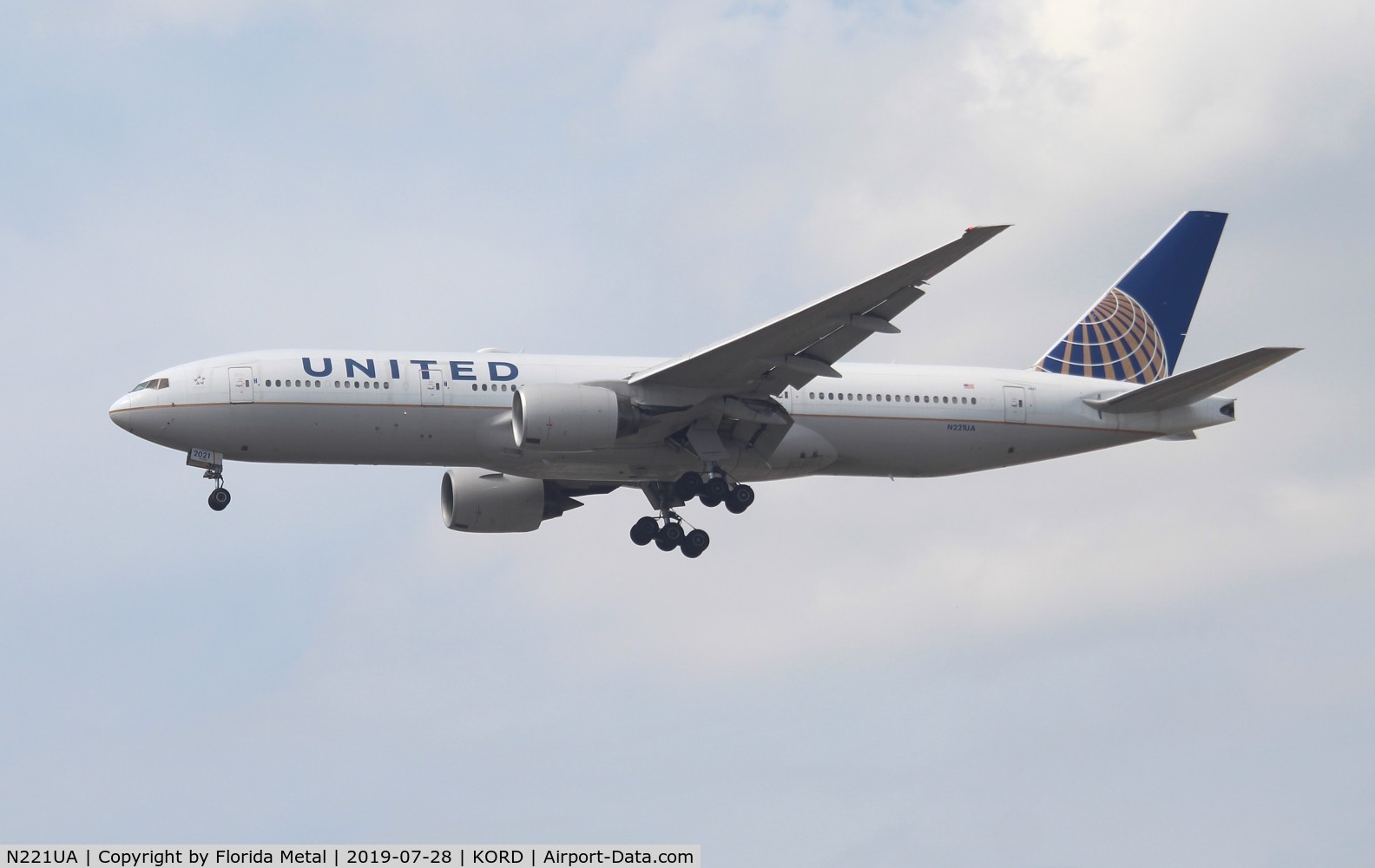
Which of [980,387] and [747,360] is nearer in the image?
[747,360]

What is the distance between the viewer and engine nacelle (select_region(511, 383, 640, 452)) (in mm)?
35500

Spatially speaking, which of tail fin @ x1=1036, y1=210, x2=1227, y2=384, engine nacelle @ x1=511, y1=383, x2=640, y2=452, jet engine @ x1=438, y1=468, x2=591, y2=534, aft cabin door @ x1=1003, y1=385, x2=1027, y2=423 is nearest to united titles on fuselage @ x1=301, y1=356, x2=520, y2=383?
engine nacelle @ x1=511, y1=383, x2=640, y2=452

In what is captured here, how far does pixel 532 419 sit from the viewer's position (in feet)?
116

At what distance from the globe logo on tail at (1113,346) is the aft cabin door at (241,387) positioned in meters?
18.5

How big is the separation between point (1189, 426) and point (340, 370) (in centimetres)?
1928

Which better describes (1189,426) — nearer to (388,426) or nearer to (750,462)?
(750,462)

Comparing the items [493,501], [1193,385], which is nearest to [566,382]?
[493,501]

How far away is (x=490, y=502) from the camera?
1677 inches

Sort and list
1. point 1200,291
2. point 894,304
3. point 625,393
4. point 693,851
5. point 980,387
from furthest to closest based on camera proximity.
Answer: point 1200,291, point 980,387, point 625,393, point 894,304, point 693,851

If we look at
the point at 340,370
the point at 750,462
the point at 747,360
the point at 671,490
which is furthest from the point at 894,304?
the point at 340,370

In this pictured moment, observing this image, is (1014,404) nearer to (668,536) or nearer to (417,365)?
(668,536)

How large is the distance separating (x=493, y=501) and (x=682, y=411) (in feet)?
23.8

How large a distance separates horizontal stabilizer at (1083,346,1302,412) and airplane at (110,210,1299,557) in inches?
2.1

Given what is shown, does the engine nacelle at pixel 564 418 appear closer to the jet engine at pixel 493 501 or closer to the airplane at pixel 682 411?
the airplane at pixel 682 411
